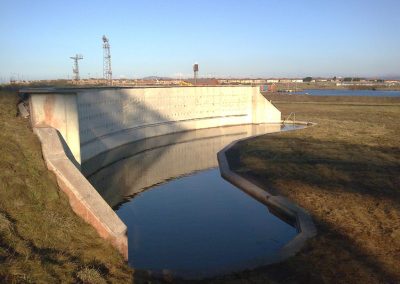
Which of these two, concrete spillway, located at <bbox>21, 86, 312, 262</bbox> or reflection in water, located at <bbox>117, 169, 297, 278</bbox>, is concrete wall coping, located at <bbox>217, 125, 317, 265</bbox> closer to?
reflection in water, located at <bbox>117, 169, 297, 278</bbox>

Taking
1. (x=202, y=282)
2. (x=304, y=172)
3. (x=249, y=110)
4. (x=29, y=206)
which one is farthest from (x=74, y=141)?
(x=249, y=110)

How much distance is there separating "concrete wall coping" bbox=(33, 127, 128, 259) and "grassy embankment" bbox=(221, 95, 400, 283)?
3621mm

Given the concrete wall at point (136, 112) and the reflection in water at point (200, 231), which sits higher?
the concrete wall at point (136, 112)

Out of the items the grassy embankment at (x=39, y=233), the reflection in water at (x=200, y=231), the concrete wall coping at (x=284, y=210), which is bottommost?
the reflection in water at (x=200, y=231)

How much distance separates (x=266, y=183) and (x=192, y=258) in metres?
8.00

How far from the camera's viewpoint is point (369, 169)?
21.8 metres

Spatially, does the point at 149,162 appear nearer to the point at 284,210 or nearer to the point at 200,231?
the point at 200,231

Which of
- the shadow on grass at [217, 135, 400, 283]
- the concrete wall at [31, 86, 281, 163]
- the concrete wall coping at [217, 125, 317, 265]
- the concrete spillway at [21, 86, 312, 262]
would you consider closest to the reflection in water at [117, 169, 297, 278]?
the concrete wall coping at [217, 125, 317, 265]

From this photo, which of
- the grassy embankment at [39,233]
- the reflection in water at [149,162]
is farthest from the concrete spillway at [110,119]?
the reflection in water at [149,162]

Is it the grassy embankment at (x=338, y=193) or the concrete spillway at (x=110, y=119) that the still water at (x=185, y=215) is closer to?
the grassy embankment at (x=338, y=193)

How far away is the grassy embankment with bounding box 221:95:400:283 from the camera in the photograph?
1076 cm

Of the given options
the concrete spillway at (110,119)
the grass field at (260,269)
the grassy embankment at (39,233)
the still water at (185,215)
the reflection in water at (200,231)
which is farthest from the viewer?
the concrete spillway at (110,119)

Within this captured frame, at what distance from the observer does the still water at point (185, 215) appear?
41.2 feet

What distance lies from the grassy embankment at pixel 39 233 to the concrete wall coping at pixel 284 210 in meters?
4.99
